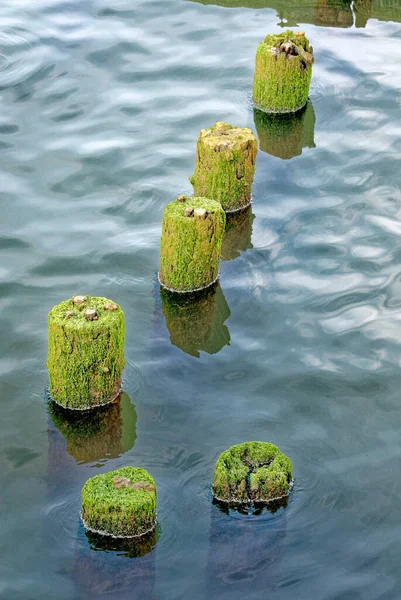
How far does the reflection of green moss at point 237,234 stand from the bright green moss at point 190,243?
2.89 ft

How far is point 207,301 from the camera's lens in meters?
10.8

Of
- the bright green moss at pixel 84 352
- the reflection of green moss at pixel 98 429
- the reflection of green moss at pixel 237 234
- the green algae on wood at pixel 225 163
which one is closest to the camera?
the bright green moss at pixel 84 352

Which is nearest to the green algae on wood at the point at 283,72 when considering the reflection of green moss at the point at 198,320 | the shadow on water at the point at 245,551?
the reflection of green moss at the point at 198,320

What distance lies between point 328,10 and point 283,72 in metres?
4.43

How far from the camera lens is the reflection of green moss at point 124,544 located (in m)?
7.72

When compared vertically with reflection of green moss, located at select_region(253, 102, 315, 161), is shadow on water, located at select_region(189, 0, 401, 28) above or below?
above

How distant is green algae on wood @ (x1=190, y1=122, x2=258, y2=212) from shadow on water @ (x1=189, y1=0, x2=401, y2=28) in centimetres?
661

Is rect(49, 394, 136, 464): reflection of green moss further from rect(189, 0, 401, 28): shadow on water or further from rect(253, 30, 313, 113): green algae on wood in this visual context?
rect(189, 0, 401, 28): shadow on water

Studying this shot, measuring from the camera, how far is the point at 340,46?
16.8 meters

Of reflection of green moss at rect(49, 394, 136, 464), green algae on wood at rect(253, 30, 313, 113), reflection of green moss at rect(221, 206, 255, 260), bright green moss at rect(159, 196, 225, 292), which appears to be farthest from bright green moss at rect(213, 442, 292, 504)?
green algae on wood at rect(253, 30, 313, 113)

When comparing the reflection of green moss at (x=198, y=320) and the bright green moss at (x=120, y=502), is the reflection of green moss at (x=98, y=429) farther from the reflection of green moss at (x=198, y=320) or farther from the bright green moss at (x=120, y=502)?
the reflection of green moss at (x=198, y=320)

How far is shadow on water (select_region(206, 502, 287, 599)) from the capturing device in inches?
298

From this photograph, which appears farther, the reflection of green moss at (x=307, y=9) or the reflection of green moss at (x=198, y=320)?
the reflection of green moss at (x=307, y=9)

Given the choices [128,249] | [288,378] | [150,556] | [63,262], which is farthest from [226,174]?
[150,556]
